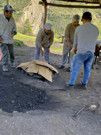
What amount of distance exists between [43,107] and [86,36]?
1.83 m

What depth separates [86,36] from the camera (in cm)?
366

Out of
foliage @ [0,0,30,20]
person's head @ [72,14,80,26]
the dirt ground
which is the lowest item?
the dirt ground

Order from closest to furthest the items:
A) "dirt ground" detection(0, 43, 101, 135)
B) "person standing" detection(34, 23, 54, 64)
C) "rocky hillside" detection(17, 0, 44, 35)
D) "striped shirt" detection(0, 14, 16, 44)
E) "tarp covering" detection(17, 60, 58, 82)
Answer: "dirt ground" detection(0, 43, 101, 135) → "striped shirt" detection(0, 14, 16, 44) → "tarp covering" detection(17, 60, 58, 82) → "person standing" detection(34, 23, 54, 64) → "rocky hillside" detection(17, 0, 44, 35)

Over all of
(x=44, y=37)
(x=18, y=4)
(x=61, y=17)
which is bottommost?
(x=61, y=17)

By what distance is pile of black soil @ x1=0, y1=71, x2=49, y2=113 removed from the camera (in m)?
2.99

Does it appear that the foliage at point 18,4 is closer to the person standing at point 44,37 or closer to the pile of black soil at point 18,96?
the person standing at point 44,37

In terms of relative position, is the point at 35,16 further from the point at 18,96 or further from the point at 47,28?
the point at 18,96

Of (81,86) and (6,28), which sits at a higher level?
(6,28)

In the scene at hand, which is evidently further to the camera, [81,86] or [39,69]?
[39,69]

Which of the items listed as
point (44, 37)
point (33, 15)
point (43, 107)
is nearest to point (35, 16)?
point (33, 15)

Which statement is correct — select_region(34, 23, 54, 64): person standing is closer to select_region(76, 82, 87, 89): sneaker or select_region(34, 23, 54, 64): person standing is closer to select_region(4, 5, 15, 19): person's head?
select_region(4, 5, 15, 19): person's head

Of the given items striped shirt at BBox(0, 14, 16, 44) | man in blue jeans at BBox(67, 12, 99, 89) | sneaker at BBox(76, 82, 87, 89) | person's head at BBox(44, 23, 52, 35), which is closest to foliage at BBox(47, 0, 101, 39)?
person's head at BBox(44, 23, 52, 35)

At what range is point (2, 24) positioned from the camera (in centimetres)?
430

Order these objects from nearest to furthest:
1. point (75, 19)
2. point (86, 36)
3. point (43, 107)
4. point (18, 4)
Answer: point (43, 107)
point (86, 36)
point (75, 19)
point (18, 4)
